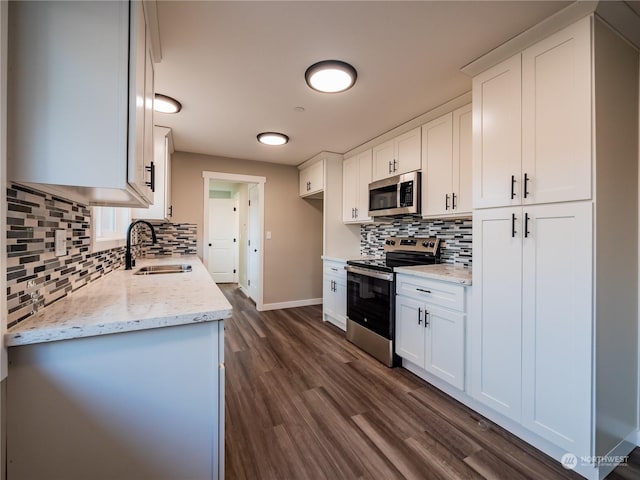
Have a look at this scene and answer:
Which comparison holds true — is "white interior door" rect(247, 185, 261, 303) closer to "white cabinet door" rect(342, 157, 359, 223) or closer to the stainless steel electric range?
"white cabinet door" rect(342, 157, 359, 223)

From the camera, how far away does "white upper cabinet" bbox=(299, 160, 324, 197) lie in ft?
12.9

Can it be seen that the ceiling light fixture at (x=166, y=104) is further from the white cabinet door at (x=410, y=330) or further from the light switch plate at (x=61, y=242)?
the white cabinet door at (x=410, y=330)

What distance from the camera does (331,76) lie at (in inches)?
76.4

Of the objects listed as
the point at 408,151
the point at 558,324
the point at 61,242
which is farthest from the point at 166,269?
the point at 558,324

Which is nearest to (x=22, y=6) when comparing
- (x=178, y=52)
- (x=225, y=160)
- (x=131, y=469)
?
(x=178, y=52)

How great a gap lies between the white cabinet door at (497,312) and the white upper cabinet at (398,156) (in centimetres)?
109

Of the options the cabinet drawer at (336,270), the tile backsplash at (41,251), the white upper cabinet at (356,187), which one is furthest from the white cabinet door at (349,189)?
the tile backsplash at (41,251)

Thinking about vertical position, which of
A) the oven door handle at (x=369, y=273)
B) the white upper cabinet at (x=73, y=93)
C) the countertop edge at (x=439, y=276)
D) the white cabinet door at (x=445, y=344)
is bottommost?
the white cabinet door at (x=445, y=344)

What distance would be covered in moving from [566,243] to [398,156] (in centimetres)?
178

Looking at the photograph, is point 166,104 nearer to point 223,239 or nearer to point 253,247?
point 253,247

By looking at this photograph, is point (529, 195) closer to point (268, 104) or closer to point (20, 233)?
point (268, 104)

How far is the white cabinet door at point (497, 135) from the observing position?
1649mm

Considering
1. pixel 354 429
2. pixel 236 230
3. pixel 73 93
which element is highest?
pixel 73 93

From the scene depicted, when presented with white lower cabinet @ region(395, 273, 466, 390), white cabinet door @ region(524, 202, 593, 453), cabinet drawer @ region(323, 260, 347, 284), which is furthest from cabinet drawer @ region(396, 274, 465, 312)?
cabinet drawer @ region(323, 260, 347, 284)
